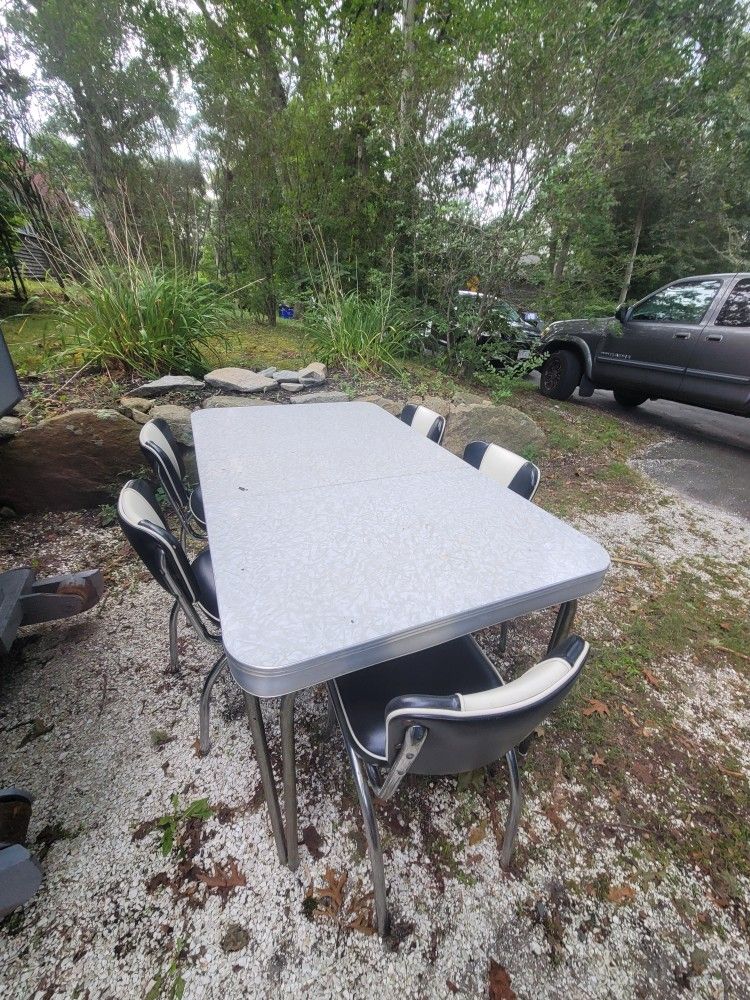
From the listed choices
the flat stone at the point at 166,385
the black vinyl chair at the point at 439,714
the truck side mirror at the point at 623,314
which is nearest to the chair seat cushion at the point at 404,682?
the black vinyl chair at the point at 439,714

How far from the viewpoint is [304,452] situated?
1468mm

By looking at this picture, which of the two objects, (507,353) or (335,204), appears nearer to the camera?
(335,204)

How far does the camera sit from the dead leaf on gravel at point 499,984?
34.0 inches

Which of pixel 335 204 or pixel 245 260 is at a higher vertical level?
pixel 335 204

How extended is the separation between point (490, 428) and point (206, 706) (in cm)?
265

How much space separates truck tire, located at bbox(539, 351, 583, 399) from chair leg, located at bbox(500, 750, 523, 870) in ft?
15.5

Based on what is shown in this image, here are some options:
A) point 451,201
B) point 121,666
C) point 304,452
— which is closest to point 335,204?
point 451,201

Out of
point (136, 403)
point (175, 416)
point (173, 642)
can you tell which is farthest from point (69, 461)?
point (173, 642)

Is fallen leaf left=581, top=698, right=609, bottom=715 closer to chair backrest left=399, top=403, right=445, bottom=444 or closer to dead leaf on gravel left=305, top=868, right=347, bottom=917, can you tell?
dead leaf on gravel left=305, top=868, right=347, bottom=917

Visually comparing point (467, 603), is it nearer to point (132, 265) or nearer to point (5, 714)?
point (5, 714)

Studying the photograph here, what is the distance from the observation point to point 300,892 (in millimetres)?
991

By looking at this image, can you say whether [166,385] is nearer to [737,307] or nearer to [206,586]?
[206,586]

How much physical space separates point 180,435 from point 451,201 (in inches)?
113

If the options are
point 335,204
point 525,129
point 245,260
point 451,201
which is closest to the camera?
point 525,129
